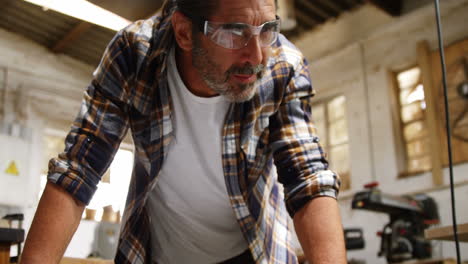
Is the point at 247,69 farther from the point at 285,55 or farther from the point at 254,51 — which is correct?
the point at 285,55

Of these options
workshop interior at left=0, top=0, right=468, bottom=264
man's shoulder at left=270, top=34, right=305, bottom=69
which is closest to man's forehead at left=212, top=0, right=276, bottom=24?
man's shoulder at left=270, top=34, right=305, bottom=69

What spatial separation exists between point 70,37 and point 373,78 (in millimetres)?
3595

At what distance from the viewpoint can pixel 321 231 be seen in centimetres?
102

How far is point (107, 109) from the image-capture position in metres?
1.07

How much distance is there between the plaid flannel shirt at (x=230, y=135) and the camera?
1074mm

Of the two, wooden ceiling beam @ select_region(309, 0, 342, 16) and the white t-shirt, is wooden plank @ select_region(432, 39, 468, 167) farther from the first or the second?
the white t-shirt

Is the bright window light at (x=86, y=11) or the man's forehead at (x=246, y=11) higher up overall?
the bright window light at (x=86, y=11)

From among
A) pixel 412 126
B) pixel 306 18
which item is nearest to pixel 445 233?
pixel 412 126

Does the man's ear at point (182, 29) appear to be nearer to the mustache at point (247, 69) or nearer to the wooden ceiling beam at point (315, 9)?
the mustache at point (247, 69)

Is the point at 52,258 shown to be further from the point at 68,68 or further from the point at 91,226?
the point at 68,68

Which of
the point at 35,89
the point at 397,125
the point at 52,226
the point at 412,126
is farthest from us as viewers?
the point at 35,89

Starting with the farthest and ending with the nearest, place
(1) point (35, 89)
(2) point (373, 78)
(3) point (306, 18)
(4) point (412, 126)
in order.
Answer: (3) point (306, 18), (1) point (35, 89), (2) point (373, 78), (4) point (412, 126)

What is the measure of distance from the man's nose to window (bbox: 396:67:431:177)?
15.2 feet

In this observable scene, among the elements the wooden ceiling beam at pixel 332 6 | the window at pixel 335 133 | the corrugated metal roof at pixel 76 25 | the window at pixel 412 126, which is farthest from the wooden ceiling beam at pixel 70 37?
the window at pixel 412 126
